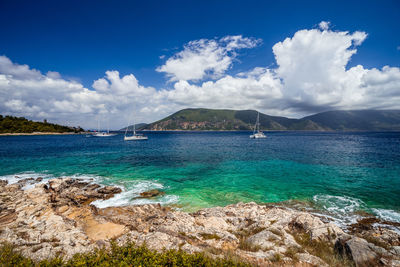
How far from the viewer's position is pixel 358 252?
7637 mm

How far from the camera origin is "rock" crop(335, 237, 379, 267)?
734 cm

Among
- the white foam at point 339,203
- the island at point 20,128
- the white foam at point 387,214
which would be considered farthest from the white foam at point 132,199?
the island at point 20,128

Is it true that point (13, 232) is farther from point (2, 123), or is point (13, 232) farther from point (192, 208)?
point (2, 123)

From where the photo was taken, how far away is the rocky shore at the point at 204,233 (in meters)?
7.79

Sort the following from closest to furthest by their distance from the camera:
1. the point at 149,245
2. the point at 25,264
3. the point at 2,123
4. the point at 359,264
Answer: the point at 25,264 < the point at 359,264 < the point at 149,245 < the point at 2,123

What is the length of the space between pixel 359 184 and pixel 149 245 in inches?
1191

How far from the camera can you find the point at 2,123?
484ft

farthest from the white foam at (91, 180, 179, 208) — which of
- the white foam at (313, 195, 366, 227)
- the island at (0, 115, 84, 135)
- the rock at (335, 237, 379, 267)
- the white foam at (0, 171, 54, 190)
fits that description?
the island at (0, 115, 84, 135)

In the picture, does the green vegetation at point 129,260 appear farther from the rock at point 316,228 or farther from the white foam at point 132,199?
the white foam at point 132,199

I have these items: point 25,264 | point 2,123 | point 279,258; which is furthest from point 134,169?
point 2,123

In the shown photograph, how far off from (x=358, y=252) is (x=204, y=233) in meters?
7.80

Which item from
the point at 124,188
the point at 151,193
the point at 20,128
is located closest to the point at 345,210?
the point at 151,193

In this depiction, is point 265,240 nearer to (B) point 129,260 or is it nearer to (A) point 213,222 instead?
(A) point 213,222

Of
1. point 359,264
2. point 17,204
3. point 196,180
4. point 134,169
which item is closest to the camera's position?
point 359,264
